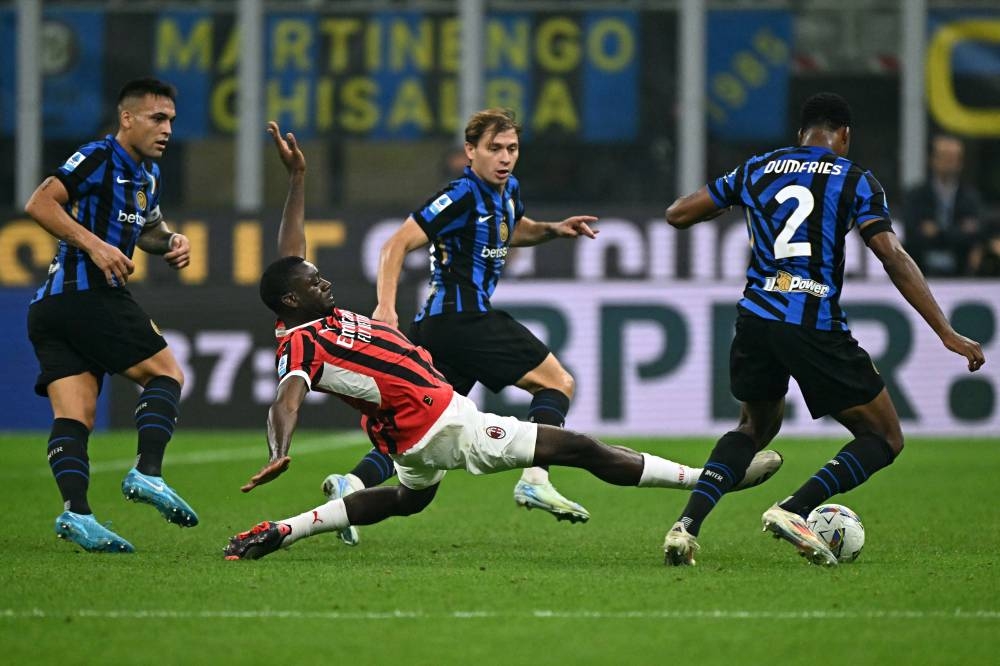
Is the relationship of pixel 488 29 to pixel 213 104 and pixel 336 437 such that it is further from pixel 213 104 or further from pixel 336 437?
pixel 336 437

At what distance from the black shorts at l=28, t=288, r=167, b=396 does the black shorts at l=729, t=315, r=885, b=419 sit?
294 centimetres

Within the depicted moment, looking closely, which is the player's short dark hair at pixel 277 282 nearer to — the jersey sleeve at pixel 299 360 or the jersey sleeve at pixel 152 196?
the jersey sleeve at pixel 299 360

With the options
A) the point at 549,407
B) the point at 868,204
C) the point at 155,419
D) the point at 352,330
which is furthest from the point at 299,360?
the point at 868,204

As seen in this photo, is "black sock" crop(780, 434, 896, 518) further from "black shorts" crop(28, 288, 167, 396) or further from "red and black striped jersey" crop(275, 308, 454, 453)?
"black shorts" crop(28, 288, 167, 396)

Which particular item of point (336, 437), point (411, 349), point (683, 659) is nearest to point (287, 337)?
point (411, 349)

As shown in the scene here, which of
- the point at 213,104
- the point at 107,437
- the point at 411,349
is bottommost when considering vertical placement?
the point at 107,437

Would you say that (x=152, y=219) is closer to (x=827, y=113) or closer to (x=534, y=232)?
(x=534, y=232)

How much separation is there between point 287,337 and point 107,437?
8.60 m

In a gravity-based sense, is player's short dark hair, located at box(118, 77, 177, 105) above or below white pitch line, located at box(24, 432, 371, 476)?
above

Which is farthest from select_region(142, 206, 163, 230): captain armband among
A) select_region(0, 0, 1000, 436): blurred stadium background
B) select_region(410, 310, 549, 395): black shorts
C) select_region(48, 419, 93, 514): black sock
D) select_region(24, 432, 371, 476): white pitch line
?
select_region(0, 0, 1000, 436): blurred stadium background

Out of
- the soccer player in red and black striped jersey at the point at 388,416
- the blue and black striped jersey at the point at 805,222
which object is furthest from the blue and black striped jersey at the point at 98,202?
the blue and black striped jersey at the point at 805,222

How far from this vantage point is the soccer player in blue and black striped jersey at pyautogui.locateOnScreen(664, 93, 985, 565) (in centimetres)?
726

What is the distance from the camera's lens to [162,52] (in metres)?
18.9

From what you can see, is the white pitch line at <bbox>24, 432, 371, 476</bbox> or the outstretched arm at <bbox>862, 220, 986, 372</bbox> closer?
the outstretched arm at <bbox>862, 220, 986, 372</bbox>
